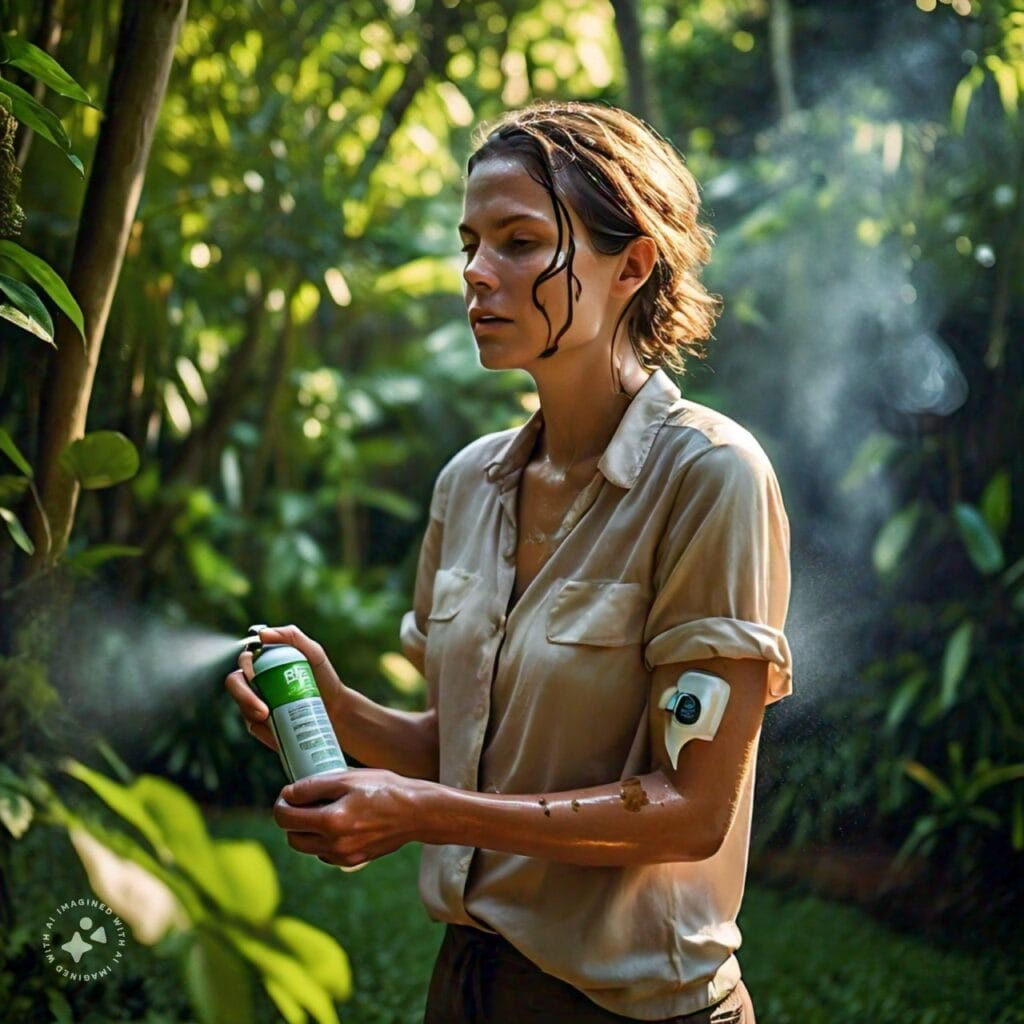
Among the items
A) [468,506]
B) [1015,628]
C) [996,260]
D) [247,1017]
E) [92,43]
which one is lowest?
[1015,628]

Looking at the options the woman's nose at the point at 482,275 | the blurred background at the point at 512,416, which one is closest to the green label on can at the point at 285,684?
the woman's nose at the point at 482,275

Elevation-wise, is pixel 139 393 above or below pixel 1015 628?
above

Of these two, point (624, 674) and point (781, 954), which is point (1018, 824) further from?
point (624, 674)

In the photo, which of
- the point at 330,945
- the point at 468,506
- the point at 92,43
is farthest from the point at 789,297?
the point at 330,945

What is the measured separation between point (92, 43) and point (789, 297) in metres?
1.84

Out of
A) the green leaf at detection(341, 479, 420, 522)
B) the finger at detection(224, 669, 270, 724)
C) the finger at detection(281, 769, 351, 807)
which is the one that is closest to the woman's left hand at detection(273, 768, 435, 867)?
the finger at detection(281, 769, 351, 807)

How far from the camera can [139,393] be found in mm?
2330

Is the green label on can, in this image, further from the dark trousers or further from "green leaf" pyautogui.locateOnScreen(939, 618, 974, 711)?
"green leaf" pyautogui.locateOnScreen(939, 618, 974, 711)

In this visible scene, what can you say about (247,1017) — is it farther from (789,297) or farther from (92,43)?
(789,297)

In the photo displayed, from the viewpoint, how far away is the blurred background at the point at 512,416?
7.07 feet

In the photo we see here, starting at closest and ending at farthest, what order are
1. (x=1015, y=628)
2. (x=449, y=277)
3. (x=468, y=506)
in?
(x=468, y=506) → (x=1015, y=628) → (x=449, y=277)

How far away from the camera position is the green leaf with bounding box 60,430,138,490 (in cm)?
129

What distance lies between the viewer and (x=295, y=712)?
0.98 metres

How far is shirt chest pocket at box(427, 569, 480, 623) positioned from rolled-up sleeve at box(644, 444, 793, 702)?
8.0 inches
